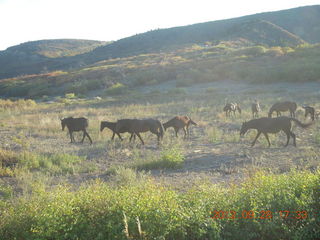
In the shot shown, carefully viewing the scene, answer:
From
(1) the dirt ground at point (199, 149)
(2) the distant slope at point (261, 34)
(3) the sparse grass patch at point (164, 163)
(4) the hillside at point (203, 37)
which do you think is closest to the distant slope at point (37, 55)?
(4) the hillside at point (203, 37)

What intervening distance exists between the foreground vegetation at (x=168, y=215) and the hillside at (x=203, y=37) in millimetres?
79384

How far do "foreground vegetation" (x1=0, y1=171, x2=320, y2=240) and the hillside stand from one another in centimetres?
7938

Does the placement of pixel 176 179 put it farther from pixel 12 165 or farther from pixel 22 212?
pixel 12 165

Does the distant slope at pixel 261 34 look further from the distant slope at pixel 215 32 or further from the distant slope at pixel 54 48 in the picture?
the distant slope at pixel 54 48

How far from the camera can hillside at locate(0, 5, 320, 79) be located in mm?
88812

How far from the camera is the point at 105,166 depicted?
1034cm

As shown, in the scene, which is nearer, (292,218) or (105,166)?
(292,218)

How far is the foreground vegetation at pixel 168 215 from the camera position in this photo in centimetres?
466

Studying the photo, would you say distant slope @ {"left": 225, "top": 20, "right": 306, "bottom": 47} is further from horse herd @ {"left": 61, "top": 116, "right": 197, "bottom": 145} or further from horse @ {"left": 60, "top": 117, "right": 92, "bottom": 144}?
horse @ {"left": 60, "top": 117, "right": 92, "bottom": 144}

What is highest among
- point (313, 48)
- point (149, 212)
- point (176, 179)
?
point (313, 48)

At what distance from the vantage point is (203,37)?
101 m

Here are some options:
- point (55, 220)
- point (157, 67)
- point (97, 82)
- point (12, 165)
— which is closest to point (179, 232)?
point (55, 220)

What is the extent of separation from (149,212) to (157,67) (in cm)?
5030

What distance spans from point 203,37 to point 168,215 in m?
102
